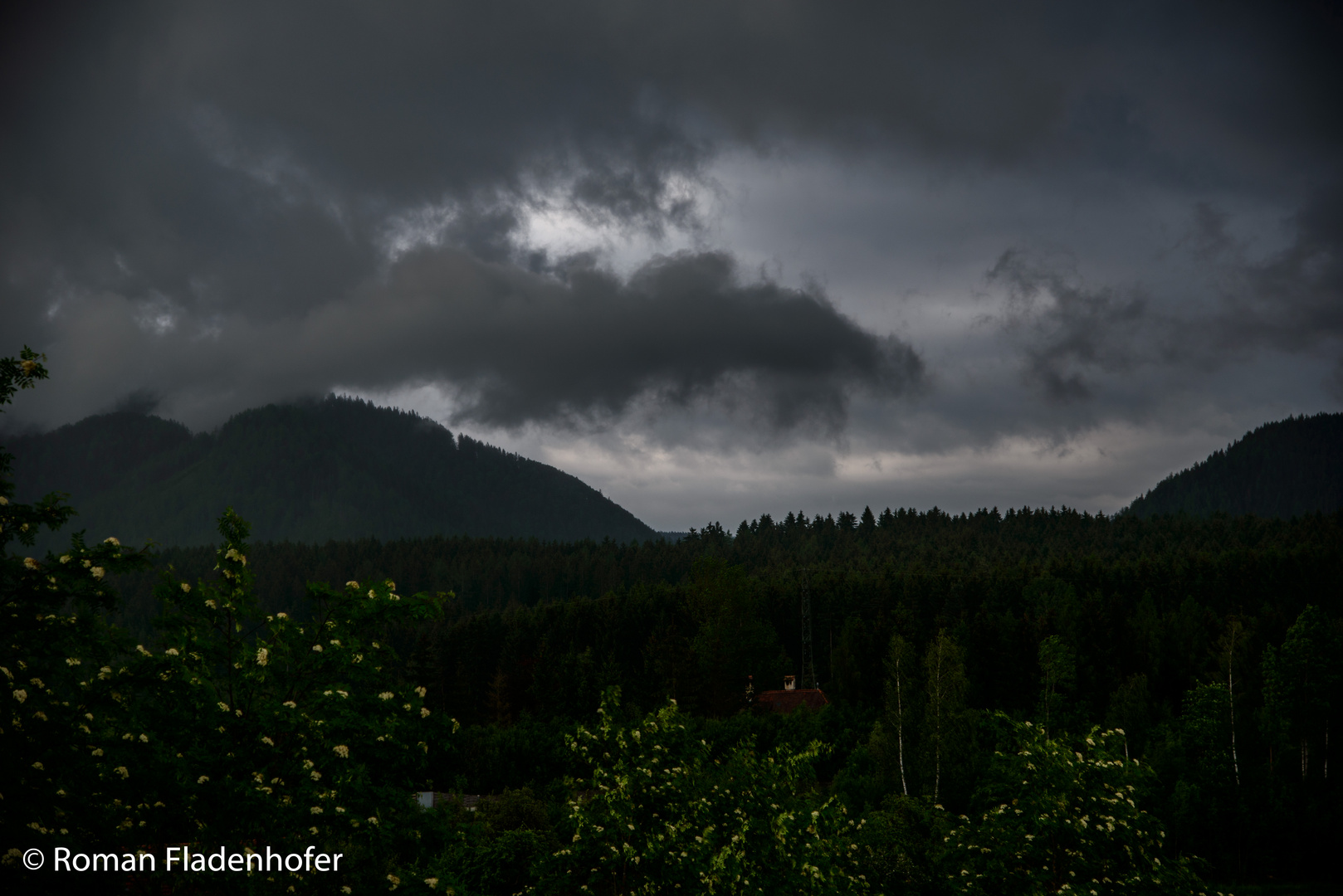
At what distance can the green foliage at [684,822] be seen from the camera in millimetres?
13773

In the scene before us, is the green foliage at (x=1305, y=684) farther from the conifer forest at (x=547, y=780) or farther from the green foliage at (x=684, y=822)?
the green foliage at (x=684, y=822)

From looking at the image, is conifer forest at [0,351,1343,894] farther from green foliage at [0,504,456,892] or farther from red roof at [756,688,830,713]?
red roof at [756,688,830,713]

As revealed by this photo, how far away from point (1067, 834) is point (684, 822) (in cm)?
836

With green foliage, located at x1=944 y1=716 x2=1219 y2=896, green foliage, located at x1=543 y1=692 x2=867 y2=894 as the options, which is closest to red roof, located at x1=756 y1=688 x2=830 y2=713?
green foliage, located at x1=944 y1=716 x2=1219 y2=896

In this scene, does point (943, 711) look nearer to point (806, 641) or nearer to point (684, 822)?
point (684, 822)

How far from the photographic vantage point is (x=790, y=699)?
3492 inches

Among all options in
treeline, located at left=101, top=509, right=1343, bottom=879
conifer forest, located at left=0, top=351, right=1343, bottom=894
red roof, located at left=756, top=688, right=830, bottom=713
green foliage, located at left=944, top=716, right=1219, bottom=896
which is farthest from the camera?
red roof, located at left=756, top=688, right=830, bottom=713

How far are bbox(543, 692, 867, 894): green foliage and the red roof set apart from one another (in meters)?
70.1

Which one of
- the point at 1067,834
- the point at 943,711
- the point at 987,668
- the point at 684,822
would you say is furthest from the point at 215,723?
the point at 987,668

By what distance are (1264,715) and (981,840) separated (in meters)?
56.6

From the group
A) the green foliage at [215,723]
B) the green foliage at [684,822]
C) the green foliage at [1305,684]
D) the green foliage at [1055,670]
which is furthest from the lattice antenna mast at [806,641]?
the green foliage at [215,723]

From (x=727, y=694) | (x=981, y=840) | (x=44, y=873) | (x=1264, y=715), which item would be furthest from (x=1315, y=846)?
(x=44, y=873)

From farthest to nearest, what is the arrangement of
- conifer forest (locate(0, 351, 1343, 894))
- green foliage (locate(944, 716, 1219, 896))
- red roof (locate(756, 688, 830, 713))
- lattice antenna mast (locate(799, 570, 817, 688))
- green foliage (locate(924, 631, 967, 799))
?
lattice antenna mast (locate(799, 570, 817, 688)) → red roof (locate(756, 688, 830, 713)) → green foliage (locate(924, 631, 967, 799)) → green foliage (locate(944, 716, 1219, 896)) → conifer forest (locate(0, 351, 1343, 894))

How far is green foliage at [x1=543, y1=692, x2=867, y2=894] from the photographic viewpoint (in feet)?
45.2
